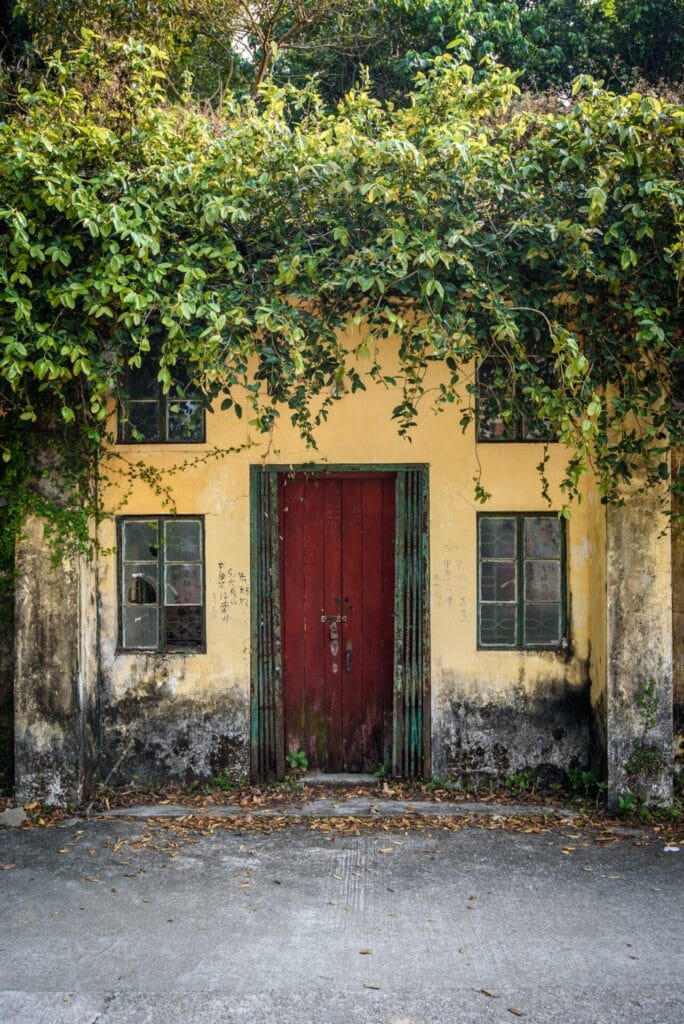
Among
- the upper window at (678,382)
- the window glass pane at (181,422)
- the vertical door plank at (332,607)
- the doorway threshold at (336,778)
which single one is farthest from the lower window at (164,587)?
the upper window at (678,382)

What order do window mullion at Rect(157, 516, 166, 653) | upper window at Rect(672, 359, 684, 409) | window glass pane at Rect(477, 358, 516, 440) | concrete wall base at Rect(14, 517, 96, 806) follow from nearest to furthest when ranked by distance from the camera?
upper window at Rect(672, 359, 684, 409), concrete wall base at Rect(14, 517, 96, 806), window glass pane at Rect(477, 358, 516, 440), window mullion at Rect(157, 516, 166, 653)

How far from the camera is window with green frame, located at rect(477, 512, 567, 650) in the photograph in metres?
6.93

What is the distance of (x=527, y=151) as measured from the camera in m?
5.37

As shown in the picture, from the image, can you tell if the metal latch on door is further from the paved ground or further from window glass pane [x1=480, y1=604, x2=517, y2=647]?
the paved ground

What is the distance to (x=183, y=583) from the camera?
6.98 metres

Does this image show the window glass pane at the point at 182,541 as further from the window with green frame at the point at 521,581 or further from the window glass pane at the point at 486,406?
the window glass pane at the point at 486,406

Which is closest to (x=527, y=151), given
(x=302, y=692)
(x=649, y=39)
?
(x=302, y=692)

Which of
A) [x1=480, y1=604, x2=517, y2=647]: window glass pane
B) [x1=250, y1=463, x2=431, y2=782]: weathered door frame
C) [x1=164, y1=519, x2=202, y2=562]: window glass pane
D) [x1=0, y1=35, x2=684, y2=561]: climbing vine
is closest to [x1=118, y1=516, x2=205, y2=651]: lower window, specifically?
[x1=164, y1=519, x2=202, y2=562]: window glass pane

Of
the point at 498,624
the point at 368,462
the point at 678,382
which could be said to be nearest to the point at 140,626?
the point at 368,462

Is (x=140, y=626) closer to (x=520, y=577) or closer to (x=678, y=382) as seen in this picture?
(x=520, y=577)

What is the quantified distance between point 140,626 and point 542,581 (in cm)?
323

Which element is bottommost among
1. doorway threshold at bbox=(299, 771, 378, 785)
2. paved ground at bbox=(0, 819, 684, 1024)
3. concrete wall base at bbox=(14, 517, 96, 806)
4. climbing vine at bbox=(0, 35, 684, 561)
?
paved ground at bbox=(0, 819, 684, 1024)

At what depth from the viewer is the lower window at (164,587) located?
697cm

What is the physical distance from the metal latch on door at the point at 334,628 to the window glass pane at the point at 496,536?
1253 mm
